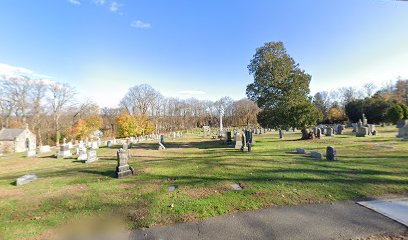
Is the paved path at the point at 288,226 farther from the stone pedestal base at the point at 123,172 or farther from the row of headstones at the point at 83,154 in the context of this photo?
the row of headstones at the point at 83,154

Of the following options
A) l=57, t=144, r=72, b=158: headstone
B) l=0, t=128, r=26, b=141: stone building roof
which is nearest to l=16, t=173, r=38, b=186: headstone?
l=57, t=144, r=72, b=158: headstone

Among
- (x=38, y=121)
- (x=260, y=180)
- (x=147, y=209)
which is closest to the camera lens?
(x=147, y=209)

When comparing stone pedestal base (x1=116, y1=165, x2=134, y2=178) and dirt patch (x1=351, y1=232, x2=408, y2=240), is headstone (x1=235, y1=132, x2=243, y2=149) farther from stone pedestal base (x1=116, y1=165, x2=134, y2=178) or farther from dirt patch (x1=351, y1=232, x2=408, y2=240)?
dirt patch (x1=351, y1=232, x2=408, y2=240)

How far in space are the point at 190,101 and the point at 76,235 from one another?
298 feet

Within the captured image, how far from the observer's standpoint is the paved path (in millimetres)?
3939

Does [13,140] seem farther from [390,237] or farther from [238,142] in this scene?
[390,237]

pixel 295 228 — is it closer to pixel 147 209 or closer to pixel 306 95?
pixel 147 209

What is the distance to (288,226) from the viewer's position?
425 cm

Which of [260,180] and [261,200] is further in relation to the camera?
[260,180]

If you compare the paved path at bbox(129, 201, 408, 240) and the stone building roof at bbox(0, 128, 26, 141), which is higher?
the stone building roof at bbox(0, 128, 26, 141)

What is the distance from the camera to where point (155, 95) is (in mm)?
60656

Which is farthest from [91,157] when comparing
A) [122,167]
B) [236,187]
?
[236,187]

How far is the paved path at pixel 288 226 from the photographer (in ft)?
12.9

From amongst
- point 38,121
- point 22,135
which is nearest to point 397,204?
point 22,135
